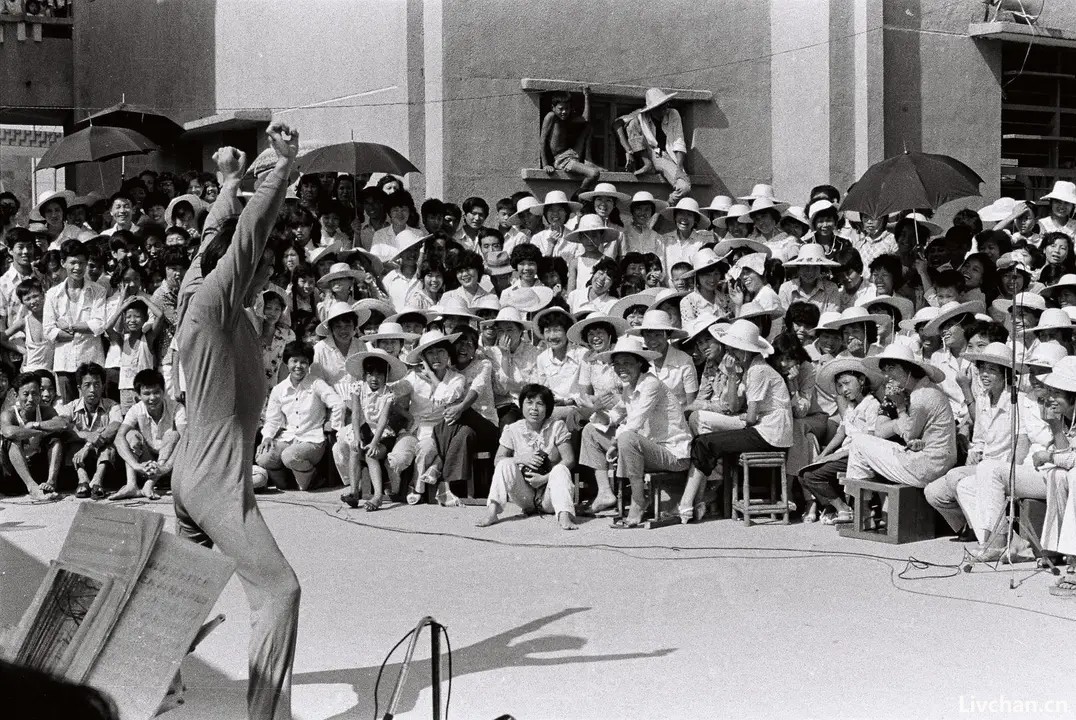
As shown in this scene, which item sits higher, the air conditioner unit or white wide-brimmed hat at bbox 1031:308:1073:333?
the air conditioner unit

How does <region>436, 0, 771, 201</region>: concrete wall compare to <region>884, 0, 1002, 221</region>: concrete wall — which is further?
<region>884, 0, 1002, 221</region>: concrete wall

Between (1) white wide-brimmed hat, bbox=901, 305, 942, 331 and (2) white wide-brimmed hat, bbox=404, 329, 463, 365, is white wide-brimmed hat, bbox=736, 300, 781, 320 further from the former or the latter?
(2) white wide-brimmed hat, bbox=404, 329, 463, 365

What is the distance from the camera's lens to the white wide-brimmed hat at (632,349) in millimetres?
10312

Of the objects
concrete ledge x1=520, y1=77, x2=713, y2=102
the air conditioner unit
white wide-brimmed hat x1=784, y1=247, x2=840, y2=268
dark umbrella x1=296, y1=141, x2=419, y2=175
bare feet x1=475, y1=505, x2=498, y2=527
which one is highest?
the air conditioner unit

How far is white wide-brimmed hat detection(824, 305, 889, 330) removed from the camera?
34.8ft

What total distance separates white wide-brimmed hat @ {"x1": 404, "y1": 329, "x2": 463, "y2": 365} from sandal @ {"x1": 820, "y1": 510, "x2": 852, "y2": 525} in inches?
130

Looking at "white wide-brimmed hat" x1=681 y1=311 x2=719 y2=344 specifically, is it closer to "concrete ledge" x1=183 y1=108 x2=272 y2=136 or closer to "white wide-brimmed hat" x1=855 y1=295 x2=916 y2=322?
"white wide-brimmed hat" x1=855 y1=295 x2=916 y2=322

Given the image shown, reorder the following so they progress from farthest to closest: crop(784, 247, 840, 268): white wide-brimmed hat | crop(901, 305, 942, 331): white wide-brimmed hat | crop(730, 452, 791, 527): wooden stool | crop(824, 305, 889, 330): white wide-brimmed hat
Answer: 1. crop(784, 247, 840, 268): white wide-brimmed hat
2. crop(824, 305, 889, 330): white wide-brimmed hat
3. crop(901, 305, 942, 331): white wide-brimmed hat
4. crop(730, 452, 791, 527): wooden stool

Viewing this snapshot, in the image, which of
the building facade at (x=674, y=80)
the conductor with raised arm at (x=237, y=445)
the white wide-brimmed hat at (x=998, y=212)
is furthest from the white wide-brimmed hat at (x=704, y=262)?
the conductor with raised arm at (x=237, y=445)

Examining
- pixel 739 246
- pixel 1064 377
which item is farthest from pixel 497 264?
pixel 1064 377

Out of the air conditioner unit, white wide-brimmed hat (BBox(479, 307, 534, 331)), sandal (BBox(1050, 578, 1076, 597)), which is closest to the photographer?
sandal (BBox(1050, 578, 1076, 597))

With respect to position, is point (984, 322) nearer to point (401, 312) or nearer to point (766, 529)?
point (766, 529)

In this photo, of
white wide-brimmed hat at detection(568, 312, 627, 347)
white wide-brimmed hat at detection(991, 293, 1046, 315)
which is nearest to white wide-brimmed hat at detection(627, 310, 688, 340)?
white wide-brimmed hat at detection(568, 312, 627, 347)

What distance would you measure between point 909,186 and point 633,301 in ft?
9.33
